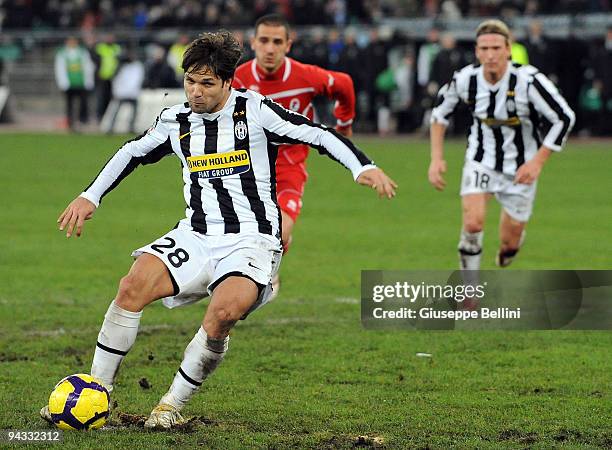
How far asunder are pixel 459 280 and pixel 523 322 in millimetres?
1022

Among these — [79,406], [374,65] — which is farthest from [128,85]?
[79,406]

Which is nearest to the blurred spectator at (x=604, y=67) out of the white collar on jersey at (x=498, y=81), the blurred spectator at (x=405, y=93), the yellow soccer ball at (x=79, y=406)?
the blurred spectator at (x=405, y=93)

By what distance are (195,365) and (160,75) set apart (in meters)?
22.4

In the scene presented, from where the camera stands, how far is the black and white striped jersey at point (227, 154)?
6188 mm

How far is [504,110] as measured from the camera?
9.49 meters

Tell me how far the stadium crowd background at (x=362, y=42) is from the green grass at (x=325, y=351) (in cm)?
1050

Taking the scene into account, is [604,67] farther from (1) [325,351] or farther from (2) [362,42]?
(1) [325,351]

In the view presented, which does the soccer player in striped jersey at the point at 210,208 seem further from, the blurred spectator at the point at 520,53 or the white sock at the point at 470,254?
the blurred spectator at the point at 520,53

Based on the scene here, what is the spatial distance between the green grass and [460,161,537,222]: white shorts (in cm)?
136

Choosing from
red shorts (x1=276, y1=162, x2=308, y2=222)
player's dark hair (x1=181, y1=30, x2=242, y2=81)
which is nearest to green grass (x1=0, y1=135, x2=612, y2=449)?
red shorts (x1=276, y1=162, x2=308, y2=222)

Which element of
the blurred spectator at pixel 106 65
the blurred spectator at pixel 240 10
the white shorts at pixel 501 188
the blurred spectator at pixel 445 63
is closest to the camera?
the white shorts at pixel 501 188

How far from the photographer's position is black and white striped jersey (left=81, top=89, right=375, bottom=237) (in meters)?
6.19

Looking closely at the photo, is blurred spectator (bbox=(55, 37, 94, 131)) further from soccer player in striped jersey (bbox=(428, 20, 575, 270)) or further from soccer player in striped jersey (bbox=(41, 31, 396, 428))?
soccer player in striped jersey (bbox=(41, 31, 396, 428))

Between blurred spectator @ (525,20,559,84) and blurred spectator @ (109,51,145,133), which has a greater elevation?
blurred spectator @ (525,20,559,84)
